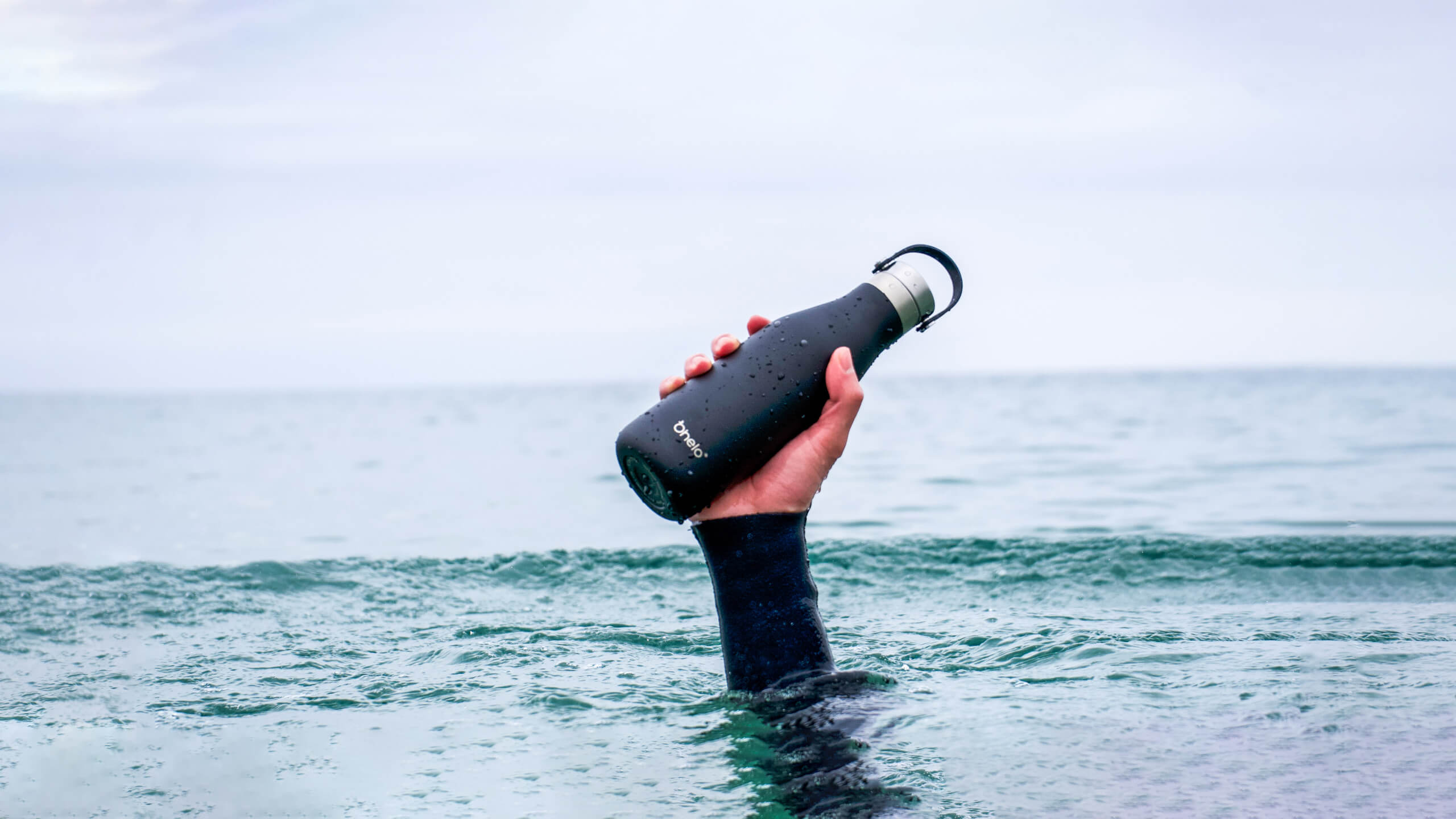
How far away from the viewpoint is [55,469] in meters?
22.5

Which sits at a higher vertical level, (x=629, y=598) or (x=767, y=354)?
(x=767, y=354)

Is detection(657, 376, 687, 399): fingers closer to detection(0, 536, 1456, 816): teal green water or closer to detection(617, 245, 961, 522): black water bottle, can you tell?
detection(617, 245, 961, 522): black water bottle

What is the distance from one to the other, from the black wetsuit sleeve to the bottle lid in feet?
2.23

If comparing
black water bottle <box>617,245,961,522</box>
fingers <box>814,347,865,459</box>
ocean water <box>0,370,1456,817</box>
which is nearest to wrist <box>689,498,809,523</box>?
black water bottle <box>617,245,961,522</box>

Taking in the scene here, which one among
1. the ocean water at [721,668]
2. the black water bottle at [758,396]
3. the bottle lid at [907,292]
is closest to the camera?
the black water bottle at [758,396]

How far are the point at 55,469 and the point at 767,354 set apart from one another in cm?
2360

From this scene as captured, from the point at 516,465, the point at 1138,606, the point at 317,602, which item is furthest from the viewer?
the point at 516,465

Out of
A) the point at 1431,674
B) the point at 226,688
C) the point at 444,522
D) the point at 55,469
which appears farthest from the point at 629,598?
the point at 55,469

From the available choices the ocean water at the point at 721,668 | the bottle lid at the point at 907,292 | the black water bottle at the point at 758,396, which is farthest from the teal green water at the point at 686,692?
the bottle lid at the point at 907,292

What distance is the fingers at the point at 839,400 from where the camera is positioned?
10.6 feet

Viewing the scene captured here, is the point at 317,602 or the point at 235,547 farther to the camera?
the point at 235,547

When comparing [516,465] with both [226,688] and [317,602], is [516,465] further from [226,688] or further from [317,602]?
[226,688]

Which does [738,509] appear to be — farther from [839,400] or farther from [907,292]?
[907,292]

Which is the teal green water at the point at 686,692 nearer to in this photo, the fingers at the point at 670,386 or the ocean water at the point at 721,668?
the ocean water at the point at 721,668
